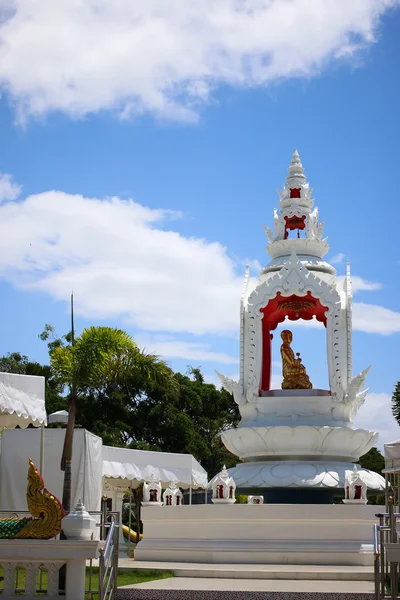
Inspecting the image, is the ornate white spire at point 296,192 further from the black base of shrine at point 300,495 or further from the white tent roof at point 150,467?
the white tent roof at point 150,467

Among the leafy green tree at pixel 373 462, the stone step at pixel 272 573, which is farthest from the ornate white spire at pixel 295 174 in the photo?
the leafy green tree at pixel 373 462

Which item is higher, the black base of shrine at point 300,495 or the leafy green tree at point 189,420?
the leafy green tree at point 189,420

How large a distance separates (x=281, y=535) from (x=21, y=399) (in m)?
6.59

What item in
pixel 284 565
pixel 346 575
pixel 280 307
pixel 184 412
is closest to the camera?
pixel 346 575

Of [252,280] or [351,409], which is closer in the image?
[351,409]

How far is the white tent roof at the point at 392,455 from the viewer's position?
49.2 feet

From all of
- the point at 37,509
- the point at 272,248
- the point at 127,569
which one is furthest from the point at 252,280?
the point at 37,509

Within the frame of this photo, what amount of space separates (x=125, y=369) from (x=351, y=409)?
6206 millimetres

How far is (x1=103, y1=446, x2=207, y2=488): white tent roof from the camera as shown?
2602 cm

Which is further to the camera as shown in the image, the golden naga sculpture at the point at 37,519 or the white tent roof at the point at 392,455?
the white tent roof at the point at 392,455

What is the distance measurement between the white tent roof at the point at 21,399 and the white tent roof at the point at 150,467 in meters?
10.8

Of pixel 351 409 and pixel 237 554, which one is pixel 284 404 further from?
pixel 237 554

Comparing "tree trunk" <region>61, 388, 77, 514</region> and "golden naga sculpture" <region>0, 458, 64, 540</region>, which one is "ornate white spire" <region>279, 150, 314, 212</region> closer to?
"tree trunk" <region>61, 388, 77, 514</region>

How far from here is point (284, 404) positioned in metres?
22.2
